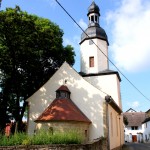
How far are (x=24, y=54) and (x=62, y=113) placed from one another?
25.9ft

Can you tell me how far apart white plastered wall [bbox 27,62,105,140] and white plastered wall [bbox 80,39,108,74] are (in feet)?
21.0

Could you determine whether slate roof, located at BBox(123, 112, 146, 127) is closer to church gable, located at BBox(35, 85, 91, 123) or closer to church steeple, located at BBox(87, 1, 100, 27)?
church steeple, located at BBox(87, 1, 100, 27)

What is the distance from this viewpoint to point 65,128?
1938 cm

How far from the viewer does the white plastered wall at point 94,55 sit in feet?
98.8

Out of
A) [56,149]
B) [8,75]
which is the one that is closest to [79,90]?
[8,75]

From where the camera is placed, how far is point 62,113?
65.8ft

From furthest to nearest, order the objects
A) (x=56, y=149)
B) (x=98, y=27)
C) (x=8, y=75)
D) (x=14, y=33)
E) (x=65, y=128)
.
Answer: (x=98, y=27) → (x=8, y=75) → (x=14, y=33) → (x=65, y=128) → (x=56, y=149)

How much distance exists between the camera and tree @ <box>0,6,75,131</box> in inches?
862

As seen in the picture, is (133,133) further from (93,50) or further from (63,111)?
(63,111)

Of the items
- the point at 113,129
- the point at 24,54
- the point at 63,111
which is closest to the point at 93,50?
the point at 24,54

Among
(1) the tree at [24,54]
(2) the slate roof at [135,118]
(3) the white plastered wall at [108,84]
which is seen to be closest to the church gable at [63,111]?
(1) the tree at [24,54]

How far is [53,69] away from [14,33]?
876 centimetres

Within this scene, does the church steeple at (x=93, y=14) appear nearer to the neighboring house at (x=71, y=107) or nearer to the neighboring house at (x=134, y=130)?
the neighboring house at (x=71, y=107)

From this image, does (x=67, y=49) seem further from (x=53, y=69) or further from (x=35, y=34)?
(x=35, y=34)
